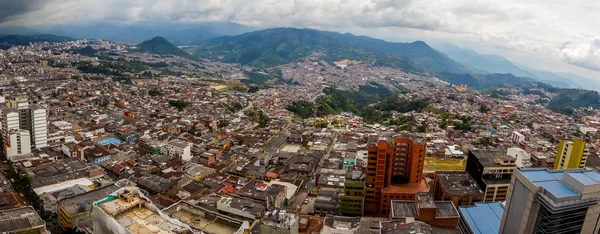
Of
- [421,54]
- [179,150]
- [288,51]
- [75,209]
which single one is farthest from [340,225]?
Answer: [421,54]

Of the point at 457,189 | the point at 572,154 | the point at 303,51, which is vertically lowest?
the point at 457,189

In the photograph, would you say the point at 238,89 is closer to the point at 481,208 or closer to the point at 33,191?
the point at 33,191

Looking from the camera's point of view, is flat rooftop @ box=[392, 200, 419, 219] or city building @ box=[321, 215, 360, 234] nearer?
flat rooftop @ box=[392, 200, 419, 219]

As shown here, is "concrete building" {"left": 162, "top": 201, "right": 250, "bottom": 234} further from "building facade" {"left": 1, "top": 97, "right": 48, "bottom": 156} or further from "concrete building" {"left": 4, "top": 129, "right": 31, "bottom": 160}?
"building facade" {"left": 1, "top": 97, "right": 48, "bottom": 156}

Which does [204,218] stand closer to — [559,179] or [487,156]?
[559,179]

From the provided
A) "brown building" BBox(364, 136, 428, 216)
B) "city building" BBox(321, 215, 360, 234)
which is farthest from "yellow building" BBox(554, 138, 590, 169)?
"city building" BBox(321, 215, 360, 234)

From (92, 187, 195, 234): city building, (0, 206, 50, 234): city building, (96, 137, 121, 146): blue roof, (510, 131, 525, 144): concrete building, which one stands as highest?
(92, 187, 195, 234): city building

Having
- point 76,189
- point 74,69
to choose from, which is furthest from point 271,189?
point 74,69

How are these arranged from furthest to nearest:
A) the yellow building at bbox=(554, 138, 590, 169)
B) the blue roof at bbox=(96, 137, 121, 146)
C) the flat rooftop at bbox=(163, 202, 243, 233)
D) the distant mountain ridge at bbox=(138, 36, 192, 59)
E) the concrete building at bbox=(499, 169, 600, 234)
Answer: the distant mountain ridge at bbox=(138, 36, 192, 59), the blue roof at bbox=(96, 137, 121, 146), the yellow building at bbox=(554, 138, 590, 169), the flat rooftop at bbox=(163, 202, 243, 233), the concrete building at bbox=(499, 169, 600, 234)
